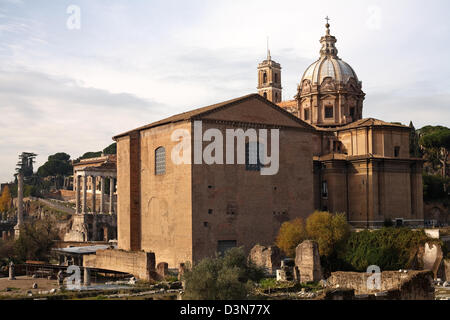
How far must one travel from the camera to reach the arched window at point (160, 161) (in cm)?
3562

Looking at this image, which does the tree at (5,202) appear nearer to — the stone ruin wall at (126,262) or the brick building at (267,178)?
the brick building at (267,178)

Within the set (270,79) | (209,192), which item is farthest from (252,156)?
(270,79)

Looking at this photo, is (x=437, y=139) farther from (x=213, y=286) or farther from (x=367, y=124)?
(x=213, y=286)

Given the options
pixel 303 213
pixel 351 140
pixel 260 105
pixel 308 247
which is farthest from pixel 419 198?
pixel 308 247

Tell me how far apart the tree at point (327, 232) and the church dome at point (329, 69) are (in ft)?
57.8

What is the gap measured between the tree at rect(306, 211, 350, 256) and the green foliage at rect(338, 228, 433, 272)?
65 centimetres

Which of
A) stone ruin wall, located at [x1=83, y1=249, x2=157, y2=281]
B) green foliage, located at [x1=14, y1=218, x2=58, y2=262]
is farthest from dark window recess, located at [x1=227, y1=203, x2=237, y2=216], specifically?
green foliage, located at [x1=14, y1=218, x2=58, y2=262]

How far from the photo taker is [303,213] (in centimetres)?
3691

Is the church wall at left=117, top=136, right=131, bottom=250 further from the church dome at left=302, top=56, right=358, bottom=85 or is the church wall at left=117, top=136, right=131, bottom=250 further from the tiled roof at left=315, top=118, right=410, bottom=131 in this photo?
the church dome at left=302, top=56, right=358, bottom=85

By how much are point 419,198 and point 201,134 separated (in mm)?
18514

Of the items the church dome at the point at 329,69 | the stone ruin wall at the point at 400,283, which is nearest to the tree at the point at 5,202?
the church dome at the point at 329,69

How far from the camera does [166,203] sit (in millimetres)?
34875

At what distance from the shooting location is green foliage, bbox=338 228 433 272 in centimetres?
3136
